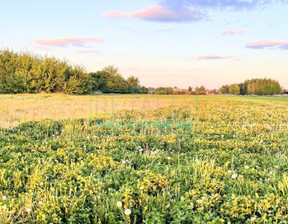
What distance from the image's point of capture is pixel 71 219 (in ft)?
9.77

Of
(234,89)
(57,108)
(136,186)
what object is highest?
(234,89)

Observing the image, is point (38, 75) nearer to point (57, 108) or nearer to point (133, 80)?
point (57, 108)

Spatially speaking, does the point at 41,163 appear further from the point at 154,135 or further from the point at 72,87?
the point at 72,87

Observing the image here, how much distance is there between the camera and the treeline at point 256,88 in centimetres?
9831

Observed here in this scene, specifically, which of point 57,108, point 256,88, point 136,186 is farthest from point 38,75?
point 256,88

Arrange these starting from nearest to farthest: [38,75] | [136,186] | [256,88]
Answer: [136,186]
[38,75]
[256,88]

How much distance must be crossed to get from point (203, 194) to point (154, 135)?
4135 mm

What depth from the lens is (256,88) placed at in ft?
329

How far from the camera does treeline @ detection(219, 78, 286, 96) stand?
98312 millimetres

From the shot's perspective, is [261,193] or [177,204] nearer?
[177,204]

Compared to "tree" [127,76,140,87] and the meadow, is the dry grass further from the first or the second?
"tree" [127,76,140,87]

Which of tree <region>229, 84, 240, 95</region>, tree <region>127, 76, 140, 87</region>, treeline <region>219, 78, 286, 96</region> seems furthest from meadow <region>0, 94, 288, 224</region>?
tree <region>229, 84, 240, 95</region>

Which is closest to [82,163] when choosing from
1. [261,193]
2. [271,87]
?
[261,193]

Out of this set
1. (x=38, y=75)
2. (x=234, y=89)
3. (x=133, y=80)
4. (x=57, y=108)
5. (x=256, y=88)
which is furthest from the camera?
(x=256, y=88)
